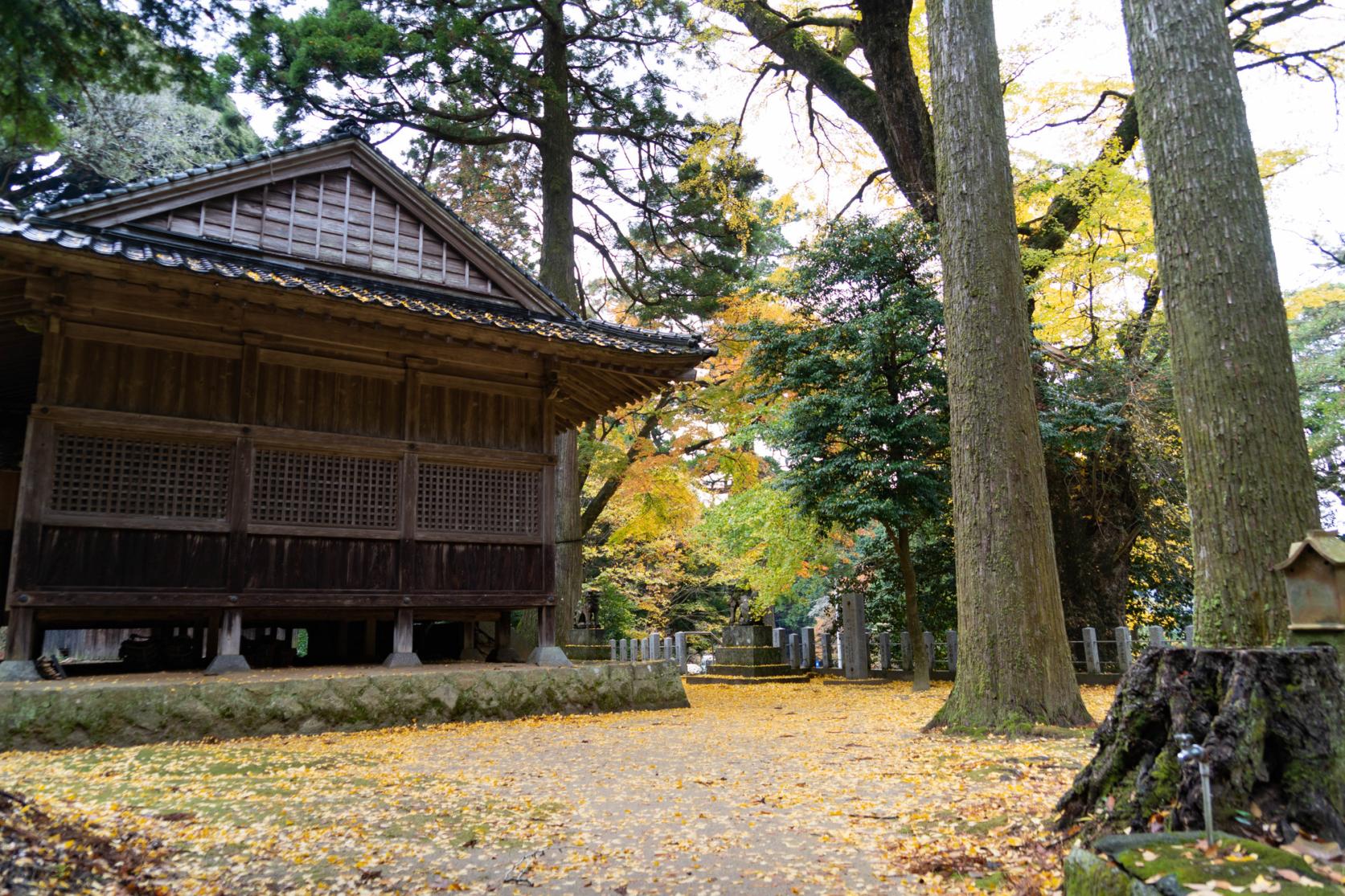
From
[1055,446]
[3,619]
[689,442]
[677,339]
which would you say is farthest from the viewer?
[689,442]

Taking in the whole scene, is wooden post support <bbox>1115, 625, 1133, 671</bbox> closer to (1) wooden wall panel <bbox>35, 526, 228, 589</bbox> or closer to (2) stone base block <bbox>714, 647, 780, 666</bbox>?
(2) stone base block <bbox>714, 647, 780, 666</bbox>

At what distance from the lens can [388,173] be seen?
10.6 metres

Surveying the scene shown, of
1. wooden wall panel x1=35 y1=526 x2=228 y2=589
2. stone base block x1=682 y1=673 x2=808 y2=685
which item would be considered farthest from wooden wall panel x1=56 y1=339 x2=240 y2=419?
stone base block x1=682 y1=673 x2=808 y2=685

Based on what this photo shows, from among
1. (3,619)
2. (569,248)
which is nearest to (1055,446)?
(569,248)

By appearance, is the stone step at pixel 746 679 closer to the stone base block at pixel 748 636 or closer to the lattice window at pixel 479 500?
the stone base block at pixel 748 636

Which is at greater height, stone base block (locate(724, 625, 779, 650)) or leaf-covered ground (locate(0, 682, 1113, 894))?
stone base block (locate(724, 625, 779, 650))

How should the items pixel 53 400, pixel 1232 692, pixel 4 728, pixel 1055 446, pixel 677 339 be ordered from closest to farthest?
1. pixel 1232 692
2. pixel 4 728
3. pixel 53 400
4. pixel 677 339
5. pixel 1055 446

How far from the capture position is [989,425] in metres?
7.61

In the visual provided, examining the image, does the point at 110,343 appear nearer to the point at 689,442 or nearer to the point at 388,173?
the point at 388,173

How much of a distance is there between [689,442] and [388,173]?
9484 mm

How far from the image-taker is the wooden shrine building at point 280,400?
316 inches

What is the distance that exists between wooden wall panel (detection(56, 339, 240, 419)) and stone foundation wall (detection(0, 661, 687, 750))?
275 centimetres

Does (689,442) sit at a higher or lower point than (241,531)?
higher

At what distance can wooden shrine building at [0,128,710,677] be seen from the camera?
8.02 meters
